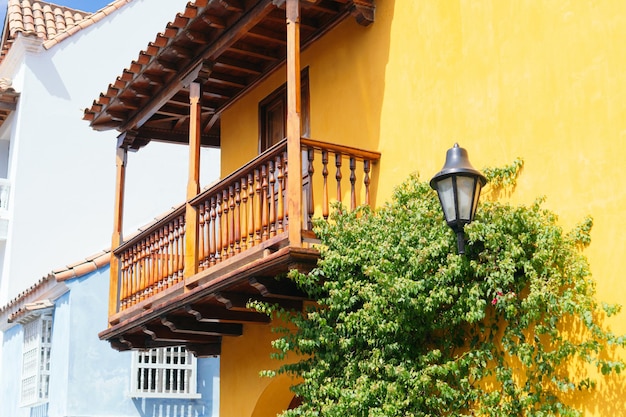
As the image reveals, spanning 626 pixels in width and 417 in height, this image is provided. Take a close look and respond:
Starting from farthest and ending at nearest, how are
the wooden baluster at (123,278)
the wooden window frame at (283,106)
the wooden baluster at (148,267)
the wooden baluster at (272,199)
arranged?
the wooden baluster at (123,278) → the wooden baluster at (148,267) → the wooden window frame at (283,106) → the wooden baluster at (272,199)

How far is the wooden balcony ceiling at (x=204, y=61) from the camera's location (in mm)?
9875

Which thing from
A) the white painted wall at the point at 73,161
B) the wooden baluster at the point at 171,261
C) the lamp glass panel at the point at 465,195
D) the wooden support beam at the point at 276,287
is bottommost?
the wooden support beam at the point at 276,287

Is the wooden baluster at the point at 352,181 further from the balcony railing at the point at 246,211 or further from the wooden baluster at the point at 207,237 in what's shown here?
the wooden baluster at the point at 207,237

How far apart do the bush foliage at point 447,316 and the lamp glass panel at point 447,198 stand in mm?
218

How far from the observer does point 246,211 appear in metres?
9.12

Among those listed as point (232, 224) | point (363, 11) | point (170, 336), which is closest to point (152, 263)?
point (170, 336)

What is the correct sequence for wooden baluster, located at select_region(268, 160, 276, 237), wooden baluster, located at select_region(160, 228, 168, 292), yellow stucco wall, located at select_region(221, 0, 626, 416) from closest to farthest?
1. yellow stucco wall, located at select_region(221, 0, 626, 416)
2. wooden baluster, located at select_region(268, 160, 276, 237)
3. wooden baluster, located at select_region(160, 228, 168, 292)

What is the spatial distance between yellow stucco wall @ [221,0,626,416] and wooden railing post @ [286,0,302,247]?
1116 millimetres

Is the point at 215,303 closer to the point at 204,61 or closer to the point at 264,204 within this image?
the point at 264,204

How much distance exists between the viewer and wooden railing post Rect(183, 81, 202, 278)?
32.3 feet

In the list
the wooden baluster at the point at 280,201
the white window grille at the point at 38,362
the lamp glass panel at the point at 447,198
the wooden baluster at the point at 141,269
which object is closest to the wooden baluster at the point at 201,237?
the wooden baluster at the point at 280,201

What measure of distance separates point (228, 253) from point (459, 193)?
316 centimetres

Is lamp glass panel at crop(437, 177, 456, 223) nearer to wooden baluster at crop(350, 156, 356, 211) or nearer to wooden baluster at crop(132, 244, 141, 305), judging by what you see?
wooden baluster at crop(350, 156, 356, 211)

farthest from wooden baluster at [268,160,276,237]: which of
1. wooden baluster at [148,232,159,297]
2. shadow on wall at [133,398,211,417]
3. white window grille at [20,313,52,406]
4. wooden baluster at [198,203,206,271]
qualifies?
white window grille at [20,313,52,406]
